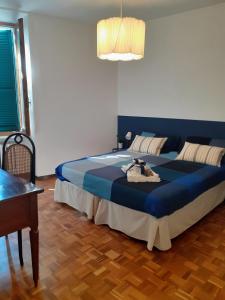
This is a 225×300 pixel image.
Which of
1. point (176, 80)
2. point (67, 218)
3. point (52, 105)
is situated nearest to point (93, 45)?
point (52, 105)

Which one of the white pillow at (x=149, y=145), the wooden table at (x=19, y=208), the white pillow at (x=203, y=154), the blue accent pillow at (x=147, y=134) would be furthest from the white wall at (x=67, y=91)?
the wooden table at (x=19, y=208)

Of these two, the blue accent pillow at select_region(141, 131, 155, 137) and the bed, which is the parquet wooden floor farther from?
the blue accent pillow at select_region(141, 131, 155, 137)

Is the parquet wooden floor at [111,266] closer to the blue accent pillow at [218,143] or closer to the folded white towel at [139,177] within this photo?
the folded white towel at [139,177]

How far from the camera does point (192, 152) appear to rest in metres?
3.43

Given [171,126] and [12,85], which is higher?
[12,85]

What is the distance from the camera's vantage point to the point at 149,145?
3902mm

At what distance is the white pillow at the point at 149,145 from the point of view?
3.84 metres

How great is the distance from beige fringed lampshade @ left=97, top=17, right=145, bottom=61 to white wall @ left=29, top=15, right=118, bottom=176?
1784 mm

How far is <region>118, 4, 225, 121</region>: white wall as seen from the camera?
354 centimetres

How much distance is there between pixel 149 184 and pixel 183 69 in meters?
2.17

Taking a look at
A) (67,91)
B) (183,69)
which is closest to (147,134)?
(183,69)

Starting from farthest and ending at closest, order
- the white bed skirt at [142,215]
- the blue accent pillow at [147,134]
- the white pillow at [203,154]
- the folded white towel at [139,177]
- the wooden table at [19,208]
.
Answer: the blue accent pillow at [147,134], the white pillow at [203,154], the folded white towel at [139,177], the white bed skirt at [142,215], the wooden table at [19,208]

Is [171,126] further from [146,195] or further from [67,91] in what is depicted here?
[146,195]

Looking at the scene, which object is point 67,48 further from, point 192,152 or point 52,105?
point 192,152
